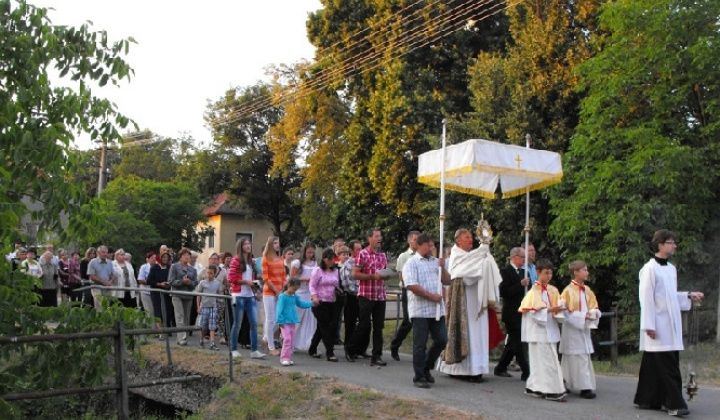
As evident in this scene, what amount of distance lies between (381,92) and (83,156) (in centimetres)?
2114

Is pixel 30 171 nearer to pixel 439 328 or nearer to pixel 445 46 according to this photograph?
pixel 439 328

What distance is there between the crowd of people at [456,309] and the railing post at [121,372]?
0.35m

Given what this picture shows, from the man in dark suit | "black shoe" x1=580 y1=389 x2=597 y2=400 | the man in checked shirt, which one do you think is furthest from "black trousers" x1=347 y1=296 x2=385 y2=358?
"black shoe" x1=580 y1=389 x2=597 y2=400

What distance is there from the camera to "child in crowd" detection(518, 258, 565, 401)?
945cm

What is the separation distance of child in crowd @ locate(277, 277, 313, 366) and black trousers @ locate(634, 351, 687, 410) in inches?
196

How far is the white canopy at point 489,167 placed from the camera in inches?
440

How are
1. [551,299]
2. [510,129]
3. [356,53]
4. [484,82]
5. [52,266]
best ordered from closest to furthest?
[551,299]
[52,266]
[510,129]
[484,82]
[356,53]

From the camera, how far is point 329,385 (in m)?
10.0

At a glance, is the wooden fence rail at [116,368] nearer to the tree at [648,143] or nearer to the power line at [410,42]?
the tree at [648,143]

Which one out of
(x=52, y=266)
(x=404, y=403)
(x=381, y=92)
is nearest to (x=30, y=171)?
(x=404, y=403)

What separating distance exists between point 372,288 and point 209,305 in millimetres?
3576

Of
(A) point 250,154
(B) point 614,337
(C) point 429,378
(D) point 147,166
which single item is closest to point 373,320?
(C) point 429,378

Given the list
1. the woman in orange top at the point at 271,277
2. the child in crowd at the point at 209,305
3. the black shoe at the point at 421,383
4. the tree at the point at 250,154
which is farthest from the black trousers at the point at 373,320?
the tree at the point at 250,154

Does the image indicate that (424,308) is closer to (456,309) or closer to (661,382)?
(456,309)
